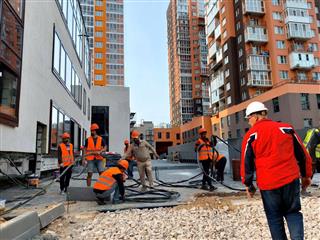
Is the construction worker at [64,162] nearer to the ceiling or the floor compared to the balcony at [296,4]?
nearer to the floor

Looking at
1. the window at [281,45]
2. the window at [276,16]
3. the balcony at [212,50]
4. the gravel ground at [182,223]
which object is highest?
the window at [276,16]

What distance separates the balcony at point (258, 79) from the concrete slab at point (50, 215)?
3874 cm

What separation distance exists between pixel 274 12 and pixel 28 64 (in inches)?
1628

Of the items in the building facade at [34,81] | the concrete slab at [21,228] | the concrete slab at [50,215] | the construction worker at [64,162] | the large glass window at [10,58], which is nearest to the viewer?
the concrete slab at [21,228]

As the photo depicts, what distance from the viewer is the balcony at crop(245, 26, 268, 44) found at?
4072 centimetres

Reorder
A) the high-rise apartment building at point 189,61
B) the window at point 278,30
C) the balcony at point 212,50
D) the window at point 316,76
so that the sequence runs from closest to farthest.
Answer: the window at point 278,30 < the window at point 316,76 < the balcony at point 212,50 < the high-rise apartment building at point 189,61

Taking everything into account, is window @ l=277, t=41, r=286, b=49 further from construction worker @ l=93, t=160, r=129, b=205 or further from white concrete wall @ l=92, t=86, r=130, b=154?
construction worker @ l=93, t=160, r=129, b=205

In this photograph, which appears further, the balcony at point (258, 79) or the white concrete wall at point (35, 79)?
the balcony at point (258, 79)

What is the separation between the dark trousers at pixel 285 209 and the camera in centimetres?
274

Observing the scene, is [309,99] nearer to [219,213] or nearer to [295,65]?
[295,65]

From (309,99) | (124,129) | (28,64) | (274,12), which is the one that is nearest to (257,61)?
(274,12)

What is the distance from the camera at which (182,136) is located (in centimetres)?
6506

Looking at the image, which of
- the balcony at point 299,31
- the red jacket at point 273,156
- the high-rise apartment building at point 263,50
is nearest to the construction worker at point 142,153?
the red jacket at point 273,156

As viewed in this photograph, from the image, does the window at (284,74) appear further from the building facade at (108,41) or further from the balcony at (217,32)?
the building facade at (108,41)
